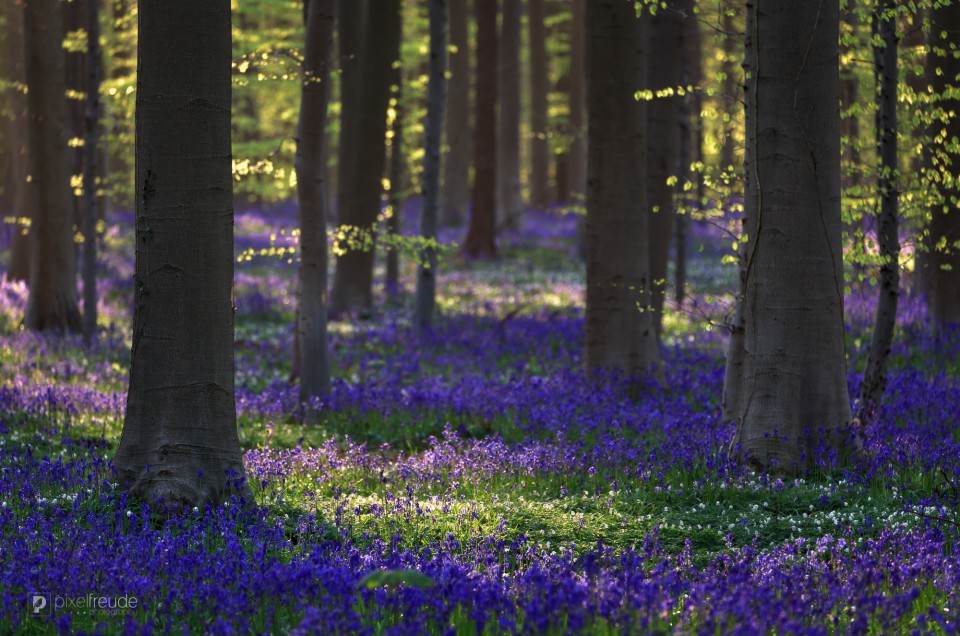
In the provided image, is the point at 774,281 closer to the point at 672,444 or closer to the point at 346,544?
the point at 672,444

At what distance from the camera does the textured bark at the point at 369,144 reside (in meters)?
17.0

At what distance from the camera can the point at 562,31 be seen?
4466 cm

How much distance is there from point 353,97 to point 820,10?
477 inches

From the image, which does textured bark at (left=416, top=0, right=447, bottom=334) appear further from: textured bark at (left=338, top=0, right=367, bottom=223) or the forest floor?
textured bark at (left=338, top=0, right=367, bottom=223)

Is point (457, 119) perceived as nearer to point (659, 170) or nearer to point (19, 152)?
point (19, 152)

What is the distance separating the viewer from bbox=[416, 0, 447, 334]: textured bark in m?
13.8

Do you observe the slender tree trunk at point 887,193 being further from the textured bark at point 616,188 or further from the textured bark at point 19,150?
the textured bark at point 19,150

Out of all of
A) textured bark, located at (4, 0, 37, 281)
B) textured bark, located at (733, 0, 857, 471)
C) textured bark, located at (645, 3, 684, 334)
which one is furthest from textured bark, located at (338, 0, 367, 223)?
textured bark, located at (733, 0, 857, 471)

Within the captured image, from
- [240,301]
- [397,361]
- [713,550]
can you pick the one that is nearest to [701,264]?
[240,301]

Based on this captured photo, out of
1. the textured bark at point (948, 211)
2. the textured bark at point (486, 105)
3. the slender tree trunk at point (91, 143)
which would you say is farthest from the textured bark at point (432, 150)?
the textured bark at point (486, 105)

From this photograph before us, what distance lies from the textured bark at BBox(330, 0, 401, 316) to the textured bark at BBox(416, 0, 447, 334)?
2782 mm

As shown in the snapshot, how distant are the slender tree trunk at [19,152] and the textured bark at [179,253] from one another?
11.6 metres

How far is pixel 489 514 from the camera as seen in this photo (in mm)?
6176

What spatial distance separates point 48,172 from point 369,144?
549 cm
